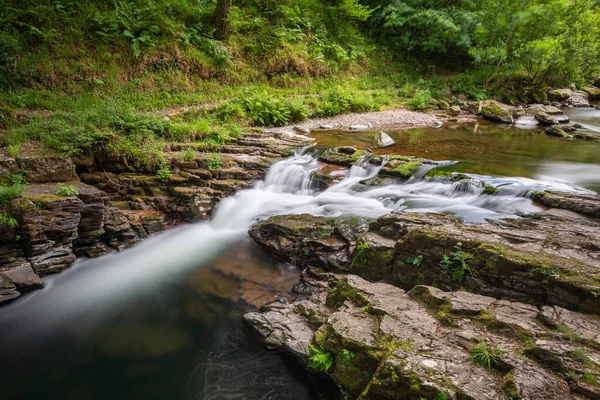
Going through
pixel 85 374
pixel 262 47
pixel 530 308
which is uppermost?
pixel 262 47

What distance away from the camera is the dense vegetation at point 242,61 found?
9.81m

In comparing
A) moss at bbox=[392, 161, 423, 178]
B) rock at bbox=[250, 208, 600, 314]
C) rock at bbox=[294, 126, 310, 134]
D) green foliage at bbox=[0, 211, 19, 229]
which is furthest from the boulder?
green foliage at bbox=[0, 211, 19, 229]

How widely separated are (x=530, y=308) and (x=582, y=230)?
247 cm

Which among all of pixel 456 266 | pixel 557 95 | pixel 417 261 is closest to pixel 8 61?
pixel 417 261

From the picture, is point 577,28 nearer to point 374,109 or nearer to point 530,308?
point 374,109

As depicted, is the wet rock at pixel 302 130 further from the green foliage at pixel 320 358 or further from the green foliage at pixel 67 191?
the green foliage at pixel 320 358

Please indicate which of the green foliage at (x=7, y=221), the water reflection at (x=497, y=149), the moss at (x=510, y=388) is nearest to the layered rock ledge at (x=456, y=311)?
the moss at (x=510, y=388)

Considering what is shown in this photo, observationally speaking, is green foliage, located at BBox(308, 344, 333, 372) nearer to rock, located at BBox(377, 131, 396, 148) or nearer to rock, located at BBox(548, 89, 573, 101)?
rock, located at BBox(377, 131, 396, 148)

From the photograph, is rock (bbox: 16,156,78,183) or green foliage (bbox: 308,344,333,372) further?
rock (bbox: 16,156,78,183)

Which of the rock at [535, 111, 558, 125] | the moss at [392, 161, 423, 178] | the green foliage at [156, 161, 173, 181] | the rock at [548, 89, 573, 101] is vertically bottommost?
the moss at [392, 161, 423, 178]

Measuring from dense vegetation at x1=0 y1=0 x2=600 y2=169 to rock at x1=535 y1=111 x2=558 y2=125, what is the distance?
13.7 feet

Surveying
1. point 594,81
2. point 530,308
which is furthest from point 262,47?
point 594,81

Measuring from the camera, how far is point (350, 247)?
623cm

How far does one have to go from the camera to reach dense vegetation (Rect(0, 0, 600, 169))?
981 cm
